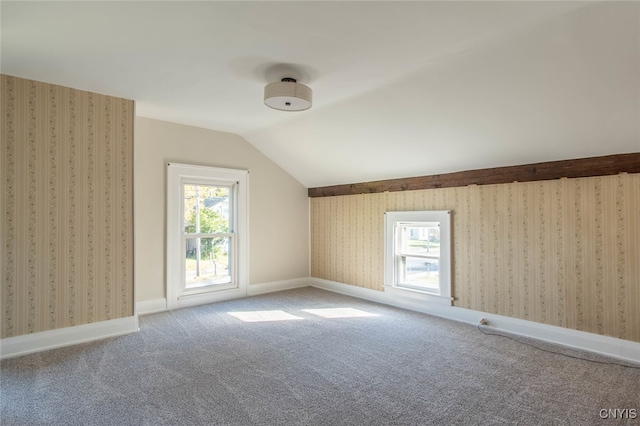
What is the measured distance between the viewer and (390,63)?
110 inches

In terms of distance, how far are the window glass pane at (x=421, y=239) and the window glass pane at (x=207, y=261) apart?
264 centimetres

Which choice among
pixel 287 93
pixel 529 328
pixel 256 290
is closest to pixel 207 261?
pixel 256 290

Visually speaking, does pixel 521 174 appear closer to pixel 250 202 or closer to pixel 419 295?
pixel 419 295

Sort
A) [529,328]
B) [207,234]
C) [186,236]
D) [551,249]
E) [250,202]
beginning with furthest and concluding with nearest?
[250,202] < [207,234] < [186,236] < [529,328] < [551,249]

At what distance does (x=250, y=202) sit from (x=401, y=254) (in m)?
2.46

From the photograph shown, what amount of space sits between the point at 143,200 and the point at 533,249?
460 centimetres

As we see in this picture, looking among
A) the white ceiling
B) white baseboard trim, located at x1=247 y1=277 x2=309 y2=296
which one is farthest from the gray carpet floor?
the white ceiling

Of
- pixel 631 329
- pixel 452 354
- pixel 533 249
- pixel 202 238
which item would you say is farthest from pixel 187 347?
pixel 631 329

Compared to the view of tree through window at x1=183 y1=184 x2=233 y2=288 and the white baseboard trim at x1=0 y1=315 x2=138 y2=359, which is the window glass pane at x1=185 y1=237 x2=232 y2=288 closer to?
the view of tree through window at x1=183 y1=184 x2=233 y2=288

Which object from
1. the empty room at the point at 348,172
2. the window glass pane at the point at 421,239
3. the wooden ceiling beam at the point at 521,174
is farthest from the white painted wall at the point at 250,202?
the window glass pane at the point at 421,239

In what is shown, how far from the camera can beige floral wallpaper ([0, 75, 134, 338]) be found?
10.2 ft

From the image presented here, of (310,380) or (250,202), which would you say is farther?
(250,202)

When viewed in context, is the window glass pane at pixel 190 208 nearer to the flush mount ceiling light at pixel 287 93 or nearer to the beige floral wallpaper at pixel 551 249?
the flush mount ceiling light at pixel 287 93

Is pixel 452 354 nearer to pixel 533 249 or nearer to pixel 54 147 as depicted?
pixel 533 249
